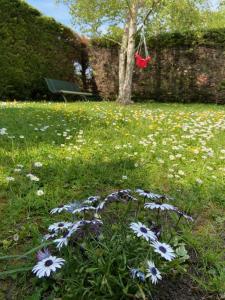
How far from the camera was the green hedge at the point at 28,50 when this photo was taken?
11875 mm

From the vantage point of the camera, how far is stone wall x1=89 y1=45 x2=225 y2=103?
46.9 ft

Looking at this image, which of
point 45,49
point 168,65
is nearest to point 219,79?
point 168,65

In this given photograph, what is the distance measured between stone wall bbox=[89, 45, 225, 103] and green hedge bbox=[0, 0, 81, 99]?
1.99m

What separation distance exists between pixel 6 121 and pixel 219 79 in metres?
10.8

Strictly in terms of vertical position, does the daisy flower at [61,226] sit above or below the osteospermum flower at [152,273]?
above

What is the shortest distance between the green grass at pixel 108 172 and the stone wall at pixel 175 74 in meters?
9.06

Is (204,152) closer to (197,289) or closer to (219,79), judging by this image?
(197,289)

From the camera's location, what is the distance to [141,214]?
8.73 ft

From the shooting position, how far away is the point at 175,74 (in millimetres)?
14805

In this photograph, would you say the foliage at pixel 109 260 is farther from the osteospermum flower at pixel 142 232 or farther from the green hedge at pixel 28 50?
the green hedge at pixel 28 50

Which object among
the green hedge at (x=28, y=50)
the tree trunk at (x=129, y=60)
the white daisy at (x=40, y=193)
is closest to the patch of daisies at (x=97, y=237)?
the white daisy at (x=40, y=193)

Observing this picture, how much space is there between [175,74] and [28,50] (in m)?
6.08

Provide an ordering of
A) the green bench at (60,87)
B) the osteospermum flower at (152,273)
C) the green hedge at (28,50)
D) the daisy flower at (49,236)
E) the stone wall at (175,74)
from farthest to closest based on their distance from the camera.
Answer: the stone wall at (175,74) < the green bench at (60,87) < the green hedge at (28,50) < the daisy flower at (49,236) < the osteospermum flower at (152,273)

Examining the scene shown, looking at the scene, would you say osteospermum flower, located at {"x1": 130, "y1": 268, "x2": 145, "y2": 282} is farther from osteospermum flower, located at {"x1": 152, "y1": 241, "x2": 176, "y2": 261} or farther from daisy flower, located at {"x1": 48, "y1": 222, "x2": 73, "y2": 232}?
daisy flower, located at {"x1": 48, "y1": 222, "x2": 73, "y2": 232}
